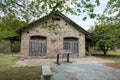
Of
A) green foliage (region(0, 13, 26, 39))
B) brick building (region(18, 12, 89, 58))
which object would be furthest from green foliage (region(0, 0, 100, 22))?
brick building (region(18, 12, 89, 58))

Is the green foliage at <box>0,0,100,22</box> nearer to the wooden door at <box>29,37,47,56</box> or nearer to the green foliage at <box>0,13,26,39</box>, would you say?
the green foliage at <box>0,13,26,39</box>

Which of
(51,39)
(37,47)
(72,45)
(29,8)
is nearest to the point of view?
(29,8)

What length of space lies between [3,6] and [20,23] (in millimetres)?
1306

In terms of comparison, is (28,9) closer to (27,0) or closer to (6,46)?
(27,0)

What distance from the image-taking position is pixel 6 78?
7805 millimetres

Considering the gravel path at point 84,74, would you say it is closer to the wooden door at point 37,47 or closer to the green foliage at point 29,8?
the green foliage at point 29,8

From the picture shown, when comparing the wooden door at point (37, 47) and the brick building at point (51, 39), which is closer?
the brick building at point (51, 39)

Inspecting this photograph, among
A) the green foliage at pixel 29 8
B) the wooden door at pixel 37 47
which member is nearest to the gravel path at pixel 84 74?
the green foliage at pixel 29 8

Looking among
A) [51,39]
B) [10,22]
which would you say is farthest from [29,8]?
[51,39]

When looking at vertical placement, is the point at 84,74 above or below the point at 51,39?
below

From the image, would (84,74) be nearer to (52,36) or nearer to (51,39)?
(51,39)

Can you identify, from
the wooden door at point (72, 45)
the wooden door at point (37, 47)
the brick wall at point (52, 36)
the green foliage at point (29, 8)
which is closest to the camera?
the green foliage at point (29, 8)

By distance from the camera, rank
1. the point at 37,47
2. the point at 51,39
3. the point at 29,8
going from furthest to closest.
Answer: the point at 51,39 < the point at 37,47 < the point at 29,8

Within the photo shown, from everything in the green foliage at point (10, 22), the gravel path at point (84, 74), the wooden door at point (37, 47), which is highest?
the green foliage at point (10, 22)
